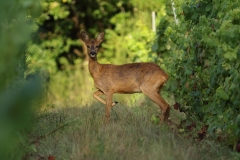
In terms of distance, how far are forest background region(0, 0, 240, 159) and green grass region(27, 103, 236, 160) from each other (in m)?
0.18

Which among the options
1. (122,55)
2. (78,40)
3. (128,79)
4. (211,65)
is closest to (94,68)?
(128,79)

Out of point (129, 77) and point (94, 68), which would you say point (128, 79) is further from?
point (94, 68)

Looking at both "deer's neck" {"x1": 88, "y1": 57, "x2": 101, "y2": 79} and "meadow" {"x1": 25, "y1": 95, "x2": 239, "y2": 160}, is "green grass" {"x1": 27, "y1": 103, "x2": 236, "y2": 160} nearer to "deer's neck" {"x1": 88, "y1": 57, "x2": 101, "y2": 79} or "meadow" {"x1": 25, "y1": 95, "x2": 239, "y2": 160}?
"meadow" {"x1": 25, "y1": 95, "x2": 239, "y2": 160}

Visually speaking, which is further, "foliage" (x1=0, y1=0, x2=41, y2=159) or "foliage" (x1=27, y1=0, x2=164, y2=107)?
"foliage" (x1=27, y1=0, x2=164, y2=107)

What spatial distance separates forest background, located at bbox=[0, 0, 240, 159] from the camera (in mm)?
4301

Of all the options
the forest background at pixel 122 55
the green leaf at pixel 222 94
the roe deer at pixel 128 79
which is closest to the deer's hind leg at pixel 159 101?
the roe deer at pixel 128 79

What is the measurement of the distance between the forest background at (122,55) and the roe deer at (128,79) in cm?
20

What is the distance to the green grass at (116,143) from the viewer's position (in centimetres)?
620

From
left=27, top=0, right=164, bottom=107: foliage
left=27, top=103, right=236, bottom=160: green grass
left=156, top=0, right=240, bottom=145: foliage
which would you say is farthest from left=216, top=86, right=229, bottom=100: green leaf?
left=27, top=0, right=164, bottom=107: foliage

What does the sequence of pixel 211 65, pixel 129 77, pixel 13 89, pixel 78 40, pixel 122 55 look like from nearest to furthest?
pixel 13 89
pixel 211 65
pixel 129 77
pixel 122 55
pixel 78 40

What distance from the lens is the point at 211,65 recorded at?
7352mm

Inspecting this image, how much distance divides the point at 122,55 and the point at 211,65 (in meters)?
9.25

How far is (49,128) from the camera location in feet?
25.2

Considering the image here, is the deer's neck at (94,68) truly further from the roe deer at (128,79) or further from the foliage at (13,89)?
the foliage at (13,89)
